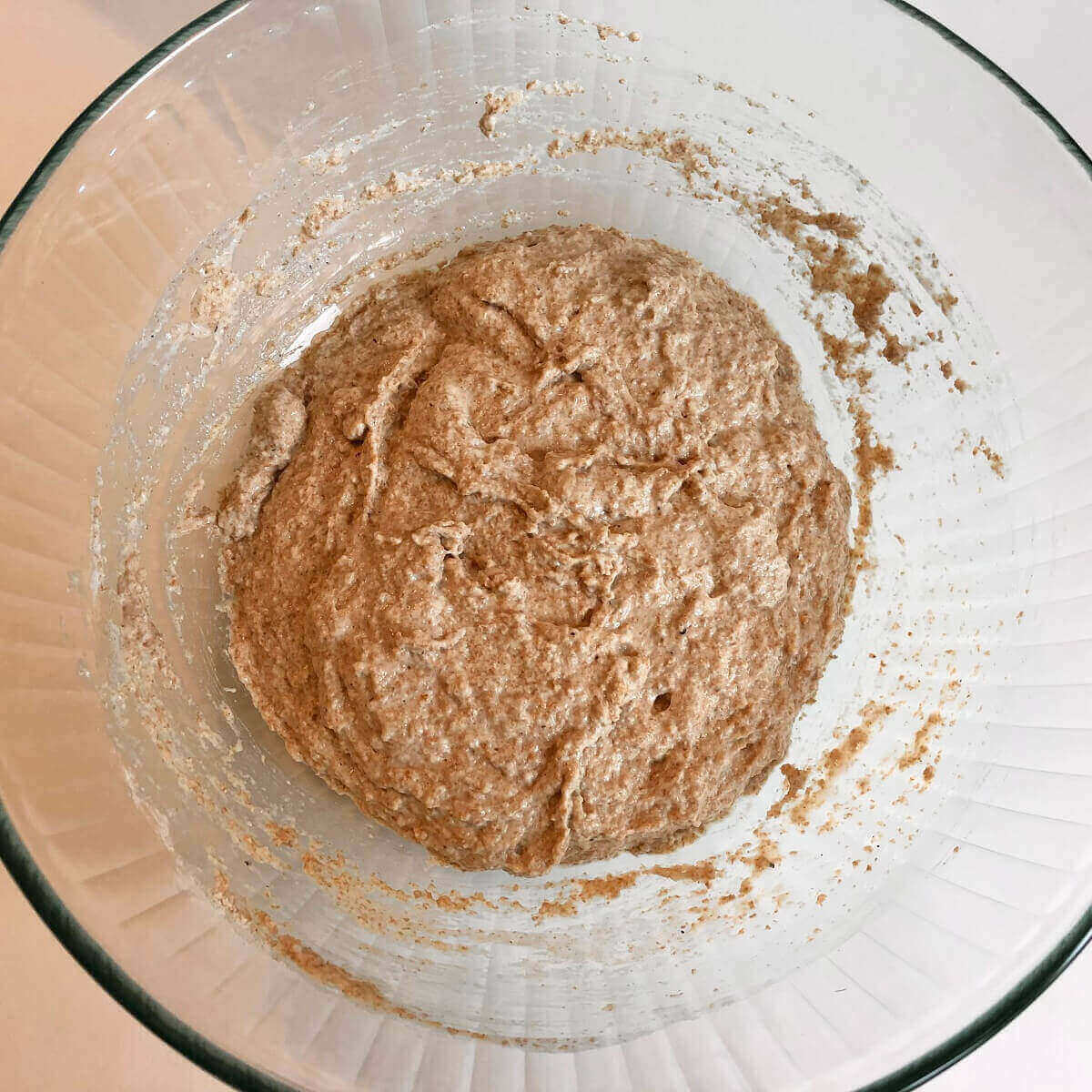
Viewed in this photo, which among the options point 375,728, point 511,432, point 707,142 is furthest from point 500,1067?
point 707,142

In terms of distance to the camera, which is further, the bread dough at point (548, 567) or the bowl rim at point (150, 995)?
the bread dough at point (548, 567)

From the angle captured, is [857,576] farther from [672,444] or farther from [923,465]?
[672,444]

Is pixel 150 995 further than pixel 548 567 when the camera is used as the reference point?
No

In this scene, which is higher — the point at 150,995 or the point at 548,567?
the point at 548,567
